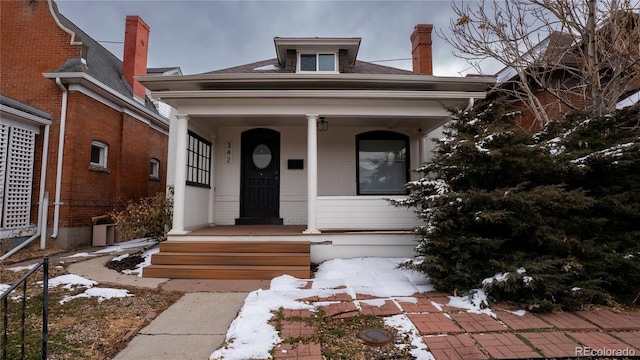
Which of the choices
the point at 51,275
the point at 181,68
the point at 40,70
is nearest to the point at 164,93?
the point at 51,275

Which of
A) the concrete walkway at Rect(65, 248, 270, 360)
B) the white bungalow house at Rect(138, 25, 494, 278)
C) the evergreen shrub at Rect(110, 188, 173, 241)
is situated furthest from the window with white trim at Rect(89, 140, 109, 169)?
the concrete walkway at Rect(65, 248, 270, 360)

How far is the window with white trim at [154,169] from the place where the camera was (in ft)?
37.1

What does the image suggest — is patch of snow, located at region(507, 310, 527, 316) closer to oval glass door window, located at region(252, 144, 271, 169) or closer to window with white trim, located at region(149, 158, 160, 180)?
oval glass door window, located at region(252, 144, 271, 169)

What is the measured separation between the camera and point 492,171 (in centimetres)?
420

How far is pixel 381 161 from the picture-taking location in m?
7.79

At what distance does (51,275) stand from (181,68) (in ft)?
39.4

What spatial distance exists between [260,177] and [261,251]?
2.66 metres

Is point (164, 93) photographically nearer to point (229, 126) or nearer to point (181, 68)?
point (229, 126)

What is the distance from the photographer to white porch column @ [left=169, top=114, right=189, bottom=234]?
5.73 m

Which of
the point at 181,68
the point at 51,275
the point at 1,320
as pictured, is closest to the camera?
the point at 1,320

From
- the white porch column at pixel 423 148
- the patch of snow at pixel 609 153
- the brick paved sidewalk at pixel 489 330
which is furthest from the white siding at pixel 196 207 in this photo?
the patch of snow at pixel 609 153

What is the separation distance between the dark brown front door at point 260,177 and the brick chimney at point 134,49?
5417 millimetres

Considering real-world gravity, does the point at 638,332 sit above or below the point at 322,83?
below

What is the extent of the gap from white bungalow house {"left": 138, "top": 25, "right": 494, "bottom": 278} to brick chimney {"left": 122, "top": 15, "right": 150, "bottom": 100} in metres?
4.44
